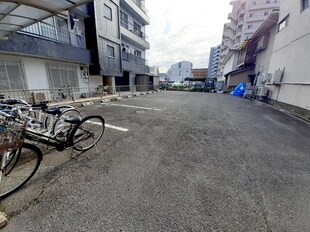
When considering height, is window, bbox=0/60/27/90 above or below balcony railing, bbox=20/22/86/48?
below

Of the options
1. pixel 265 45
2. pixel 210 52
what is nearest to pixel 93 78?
pixel 265 45

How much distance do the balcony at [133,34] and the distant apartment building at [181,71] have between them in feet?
201

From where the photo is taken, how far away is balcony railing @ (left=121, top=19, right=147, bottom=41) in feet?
48.6

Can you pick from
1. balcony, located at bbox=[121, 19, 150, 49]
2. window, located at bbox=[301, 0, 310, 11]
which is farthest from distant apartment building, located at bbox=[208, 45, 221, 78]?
window, located at bbox=[301, 0, 310, 11]

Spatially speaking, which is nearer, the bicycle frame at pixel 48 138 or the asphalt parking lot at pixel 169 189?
the asphalt parking lot at pixel 169 189

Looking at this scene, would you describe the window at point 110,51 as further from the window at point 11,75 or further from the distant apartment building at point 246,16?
the distant apartment building at point 246,16

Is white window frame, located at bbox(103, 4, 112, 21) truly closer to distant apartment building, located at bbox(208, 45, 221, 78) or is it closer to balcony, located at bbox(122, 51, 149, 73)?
balcony, located at bbox(122, 51, 149, 73)

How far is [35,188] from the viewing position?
6.45ft

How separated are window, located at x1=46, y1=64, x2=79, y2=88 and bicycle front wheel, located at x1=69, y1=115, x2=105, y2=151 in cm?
716

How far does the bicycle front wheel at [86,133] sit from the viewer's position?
268cm

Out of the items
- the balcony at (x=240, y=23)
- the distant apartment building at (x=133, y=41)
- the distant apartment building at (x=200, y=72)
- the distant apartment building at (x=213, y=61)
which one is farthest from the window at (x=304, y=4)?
the distant apartment building at (x=200, y=72)

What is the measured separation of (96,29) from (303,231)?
1273 cm

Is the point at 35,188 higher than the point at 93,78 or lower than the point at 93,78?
lower

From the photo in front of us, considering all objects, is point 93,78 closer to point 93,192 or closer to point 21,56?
point 21,56
